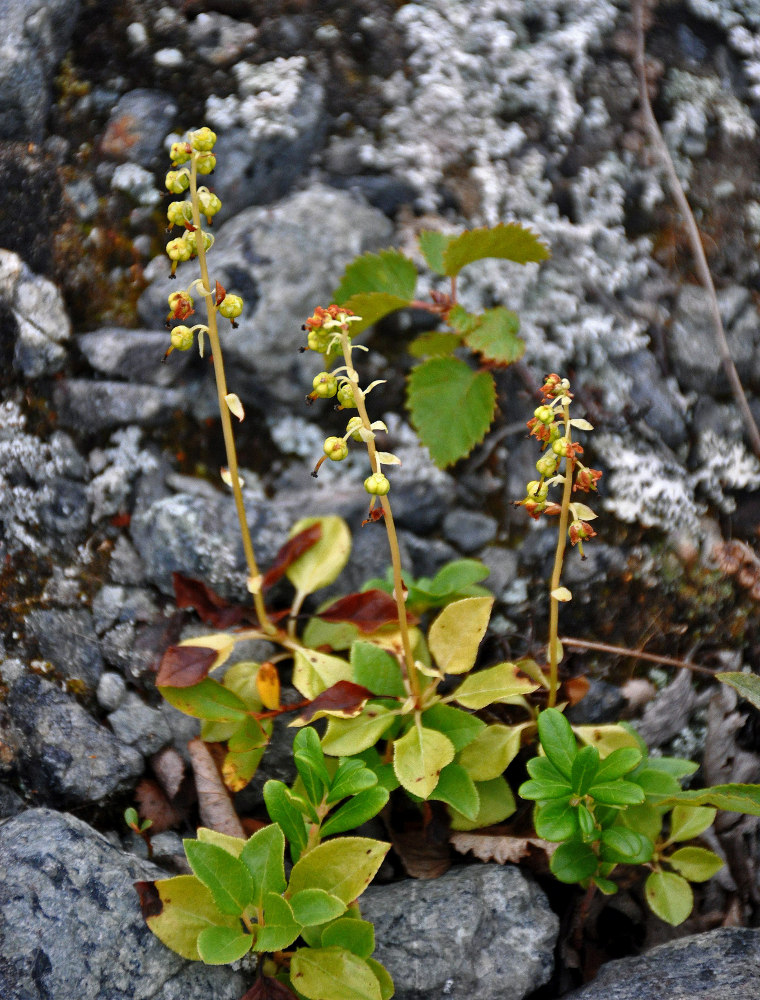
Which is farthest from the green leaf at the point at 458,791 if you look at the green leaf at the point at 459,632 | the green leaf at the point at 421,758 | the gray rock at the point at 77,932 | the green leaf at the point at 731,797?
the gray rock at the point at 77,932

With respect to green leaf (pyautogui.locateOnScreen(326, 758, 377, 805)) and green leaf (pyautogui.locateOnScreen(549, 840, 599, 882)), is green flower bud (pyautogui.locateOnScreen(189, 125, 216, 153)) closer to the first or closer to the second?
green leaf (pyautogui.locateOnScreen(326, 758, 377, 805))

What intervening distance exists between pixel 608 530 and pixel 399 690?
952 millimetres

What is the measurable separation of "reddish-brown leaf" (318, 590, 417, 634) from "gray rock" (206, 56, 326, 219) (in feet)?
4.68

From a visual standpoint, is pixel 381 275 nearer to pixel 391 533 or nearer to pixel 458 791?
pixel 391 533

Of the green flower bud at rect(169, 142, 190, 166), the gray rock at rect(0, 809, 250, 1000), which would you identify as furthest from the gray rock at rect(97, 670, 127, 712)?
the green flower bud at rect(169, 142, 190, 166)

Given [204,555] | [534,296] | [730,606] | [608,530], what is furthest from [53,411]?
[730,606]

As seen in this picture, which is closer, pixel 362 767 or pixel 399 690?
pixel 362 767

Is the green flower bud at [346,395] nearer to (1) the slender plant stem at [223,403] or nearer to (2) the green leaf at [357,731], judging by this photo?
(1) the slender plant stem at [223,403]

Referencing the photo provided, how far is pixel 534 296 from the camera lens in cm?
292

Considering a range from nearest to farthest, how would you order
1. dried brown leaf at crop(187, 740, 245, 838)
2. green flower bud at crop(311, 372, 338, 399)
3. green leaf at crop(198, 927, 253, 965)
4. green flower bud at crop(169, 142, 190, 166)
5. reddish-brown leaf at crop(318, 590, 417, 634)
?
green leaf at crop(198, 927, 253, 965), green flower bud at crop(311, 372, 338, 399), green flower bud at crop(169, 142, 190, 166), dried brown leaf at crop(187, 740, 245, 838), reddish-brown leaf at crop(318, 590, 417, 634)

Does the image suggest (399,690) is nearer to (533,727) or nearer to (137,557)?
(533,727)

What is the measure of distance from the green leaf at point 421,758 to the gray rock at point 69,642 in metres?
1.04

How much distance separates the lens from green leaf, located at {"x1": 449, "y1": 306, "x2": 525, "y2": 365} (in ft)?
8.95

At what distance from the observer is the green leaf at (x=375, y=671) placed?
91.0 inches
